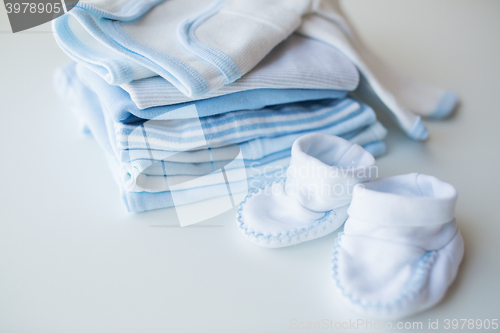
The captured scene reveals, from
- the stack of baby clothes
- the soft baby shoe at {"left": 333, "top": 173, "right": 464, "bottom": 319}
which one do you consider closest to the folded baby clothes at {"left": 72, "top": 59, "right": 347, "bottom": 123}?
the stack of baby clothes

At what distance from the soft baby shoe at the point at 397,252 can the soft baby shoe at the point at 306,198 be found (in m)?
0.05

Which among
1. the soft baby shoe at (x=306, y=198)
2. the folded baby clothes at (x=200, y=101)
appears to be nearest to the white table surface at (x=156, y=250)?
the soft baby shoe at (x=306, y=198)

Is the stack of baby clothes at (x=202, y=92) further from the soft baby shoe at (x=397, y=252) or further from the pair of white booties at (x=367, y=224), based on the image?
the soft baby shoe at (x=397, y=252)

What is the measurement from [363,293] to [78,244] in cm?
40

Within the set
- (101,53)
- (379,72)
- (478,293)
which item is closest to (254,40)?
(101,53)

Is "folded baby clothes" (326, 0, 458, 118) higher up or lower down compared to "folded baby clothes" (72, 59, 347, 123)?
lower down

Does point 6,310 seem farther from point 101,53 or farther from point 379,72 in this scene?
point 379,72

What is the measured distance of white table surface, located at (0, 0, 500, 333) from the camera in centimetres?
51

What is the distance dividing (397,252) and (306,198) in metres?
0.16

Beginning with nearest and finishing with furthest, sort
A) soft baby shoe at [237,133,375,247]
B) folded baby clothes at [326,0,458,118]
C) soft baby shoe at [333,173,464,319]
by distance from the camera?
soft baby shoe at [333,173,464,319] → soft baby shoe at [237,133,375,247] → folded baby clothes at [326,0,458,118]

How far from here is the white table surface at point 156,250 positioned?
0.51 meters

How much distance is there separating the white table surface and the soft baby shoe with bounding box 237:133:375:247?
2 centimetres

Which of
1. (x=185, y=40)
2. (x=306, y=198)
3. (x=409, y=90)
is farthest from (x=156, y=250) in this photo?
(x=409, y=90)

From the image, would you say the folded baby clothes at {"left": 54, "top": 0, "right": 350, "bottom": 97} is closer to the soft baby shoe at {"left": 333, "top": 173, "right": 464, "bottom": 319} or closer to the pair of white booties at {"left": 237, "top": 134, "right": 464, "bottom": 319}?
the pair of white booties at {"left": 237, "top": 134, "right": 464, "bottom": 319}
